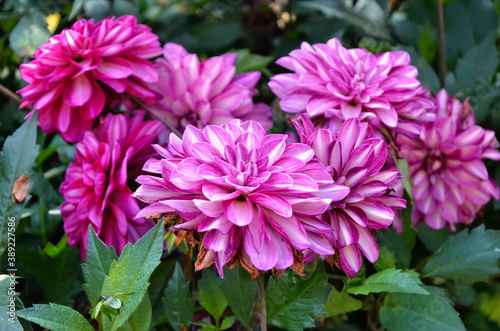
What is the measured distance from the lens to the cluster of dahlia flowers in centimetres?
34

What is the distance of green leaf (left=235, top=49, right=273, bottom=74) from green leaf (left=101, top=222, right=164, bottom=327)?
0.92 feet

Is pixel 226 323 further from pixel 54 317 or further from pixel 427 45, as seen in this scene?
pixel 427 45

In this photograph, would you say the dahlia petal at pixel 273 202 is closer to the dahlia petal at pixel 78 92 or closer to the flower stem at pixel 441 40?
the dahlia petal at pixel 78 92

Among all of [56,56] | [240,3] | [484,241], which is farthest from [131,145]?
[240,3]

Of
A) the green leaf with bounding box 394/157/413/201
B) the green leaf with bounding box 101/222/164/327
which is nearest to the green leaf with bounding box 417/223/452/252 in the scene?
the green leaf with bounding box 394/157/413/201

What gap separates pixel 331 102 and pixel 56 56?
0.22 metres

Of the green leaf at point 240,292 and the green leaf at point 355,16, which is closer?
the green leaf at point 240,292

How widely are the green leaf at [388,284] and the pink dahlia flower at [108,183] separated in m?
0.17

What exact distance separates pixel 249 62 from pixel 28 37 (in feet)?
0.85

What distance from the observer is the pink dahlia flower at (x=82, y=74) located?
0.45 m

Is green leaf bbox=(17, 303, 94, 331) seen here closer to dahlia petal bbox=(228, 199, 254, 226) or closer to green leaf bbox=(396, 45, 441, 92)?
dahlia petal bbox=(228, 199, 254, 226)

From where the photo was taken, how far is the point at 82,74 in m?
0.46

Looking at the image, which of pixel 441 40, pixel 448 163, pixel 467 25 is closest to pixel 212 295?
pixel 448 163

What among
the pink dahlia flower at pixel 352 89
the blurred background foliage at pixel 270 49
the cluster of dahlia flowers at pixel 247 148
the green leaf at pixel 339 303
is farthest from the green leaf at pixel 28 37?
the green leaf at pixel 339 303
